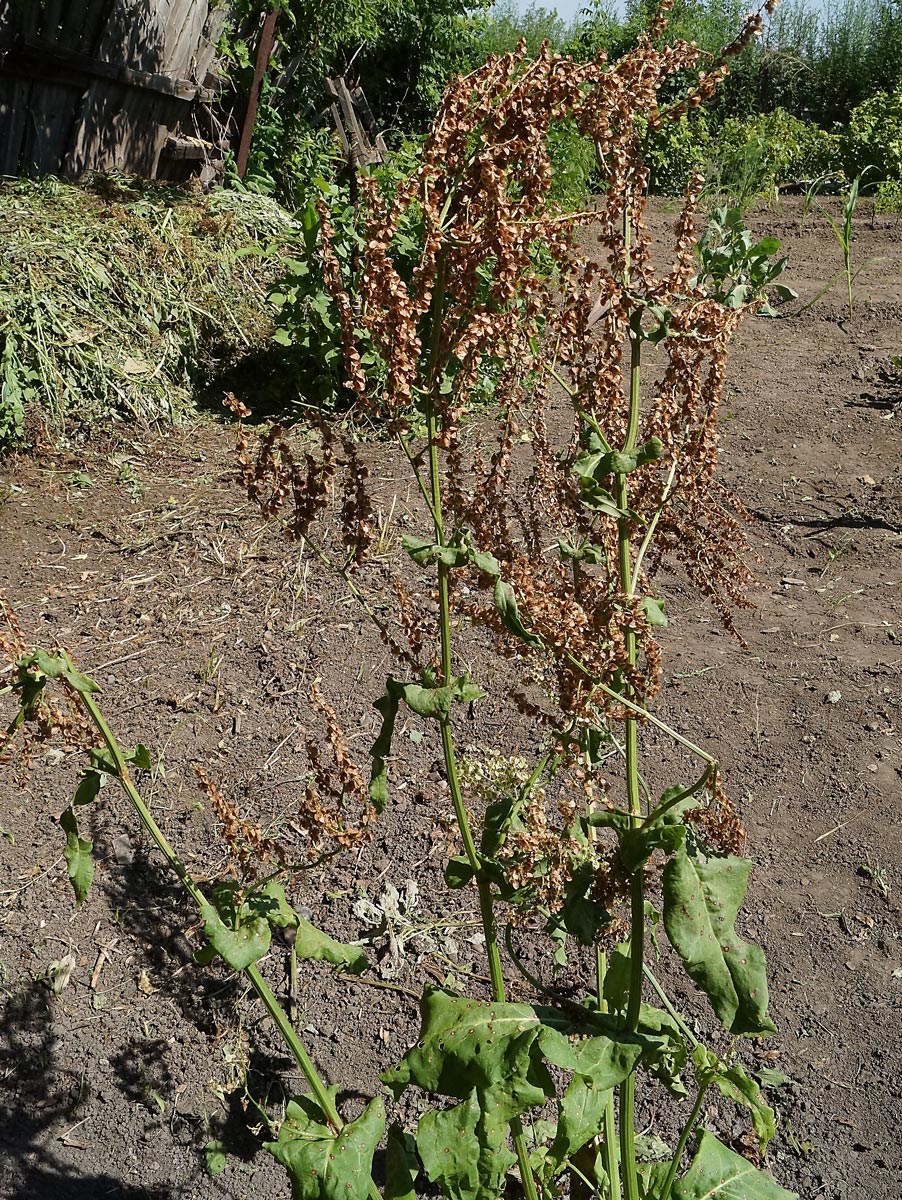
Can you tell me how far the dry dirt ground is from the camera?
2.36m

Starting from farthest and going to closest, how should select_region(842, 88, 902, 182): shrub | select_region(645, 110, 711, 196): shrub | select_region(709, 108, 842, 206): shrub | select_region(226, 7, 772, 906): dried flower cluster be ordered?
select_region(645, 110, 711, 196): shrub
select_region(842, 88, 902, 182): shrub
select_region(709, 108, 842, 206): shrub
select_region(226, 7, 772, 906): dried flower cluster

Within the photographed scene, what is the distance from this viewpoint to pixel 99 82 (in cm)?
727

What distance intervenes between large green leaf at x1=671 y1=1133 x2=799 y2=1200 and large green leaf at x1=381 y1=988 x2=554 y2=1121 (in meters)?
0.39

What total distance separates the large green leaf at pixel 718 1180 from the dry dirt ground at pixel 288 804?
0.62m

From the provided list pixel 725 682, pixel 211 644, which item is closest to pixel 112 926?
pixel 211 644

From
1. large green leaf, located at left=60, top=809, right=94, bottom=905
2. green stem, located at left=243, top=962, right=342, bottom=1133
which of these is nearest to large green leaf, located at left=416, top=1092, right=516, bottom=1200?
green stem, located at left=243, top=962, right=342, bottom=1133

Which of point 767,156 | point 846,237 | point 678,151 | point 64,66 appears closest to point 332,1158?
point 846,237

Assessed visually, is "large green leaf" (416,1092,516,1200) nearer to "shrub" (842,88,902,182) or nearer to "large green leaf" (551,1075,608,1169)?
"large green leaf" (551,1075,608,1169)

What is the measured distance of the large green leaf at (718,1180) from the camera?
1.68 m

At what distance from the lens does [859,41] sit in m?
19.0

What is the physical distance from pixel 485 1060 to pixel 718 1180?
56 centimetres

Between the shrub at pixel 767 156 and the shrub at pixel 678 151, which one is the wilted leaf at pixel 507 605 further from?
the shrub at pixel 678 151

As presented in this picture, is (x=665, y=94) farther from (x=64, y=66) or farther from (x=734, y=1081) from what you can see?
Result: (x=734, y=1081)

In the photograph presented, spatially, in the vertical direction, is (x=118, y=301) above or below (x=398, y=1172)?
above
